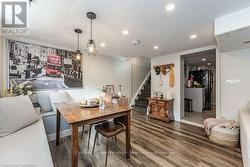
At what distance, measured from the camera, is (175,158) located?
6.82 ft

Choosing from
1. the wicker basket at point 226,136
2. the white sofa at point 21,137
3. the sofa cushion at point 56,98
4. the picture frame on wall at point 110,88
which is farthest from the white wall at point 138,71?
the white sofa at point 21,137

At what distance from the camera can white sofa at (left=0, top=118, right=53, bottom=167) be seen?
1120 mm

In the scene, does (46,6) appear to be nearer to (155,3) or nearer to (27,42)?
(155,3)

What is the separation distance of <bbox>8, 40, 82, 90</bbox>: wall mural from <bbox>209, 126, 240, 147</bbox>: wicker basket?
384cm

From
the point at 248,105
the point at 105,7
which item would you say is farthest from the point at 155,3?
the point at 248,105

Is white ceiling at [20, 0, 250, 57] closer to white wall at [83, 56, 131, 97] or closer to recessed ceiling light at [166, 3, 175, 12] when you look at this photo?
recessed ceiling light at [166, 3, 175, 12]

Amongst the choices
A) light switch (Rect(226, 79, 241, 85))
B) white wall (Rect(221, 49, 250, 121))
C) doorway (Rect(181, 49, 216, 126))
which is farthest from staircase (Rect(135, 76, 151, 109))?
light switch (Rect(226, 79, 241, 85))

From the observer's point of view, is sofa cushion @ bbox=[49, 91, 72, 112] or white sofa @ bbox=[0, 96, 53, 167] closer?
white sofa @ bbox=[0, 96, 53, 167]

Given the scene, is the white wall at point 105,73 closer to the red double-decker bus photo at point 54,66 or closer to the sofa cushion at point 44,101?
the red double-decker bus photo at point 54,66

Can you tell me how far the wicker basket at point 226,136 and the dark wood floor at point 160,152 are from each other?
14 centimetres

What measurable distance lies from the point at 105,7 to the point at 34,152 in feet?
6.66

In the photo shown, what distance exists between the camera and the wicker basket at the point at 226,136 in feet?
8.17

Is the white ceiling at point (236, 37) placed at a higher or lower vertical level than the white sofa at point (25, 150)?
higher
